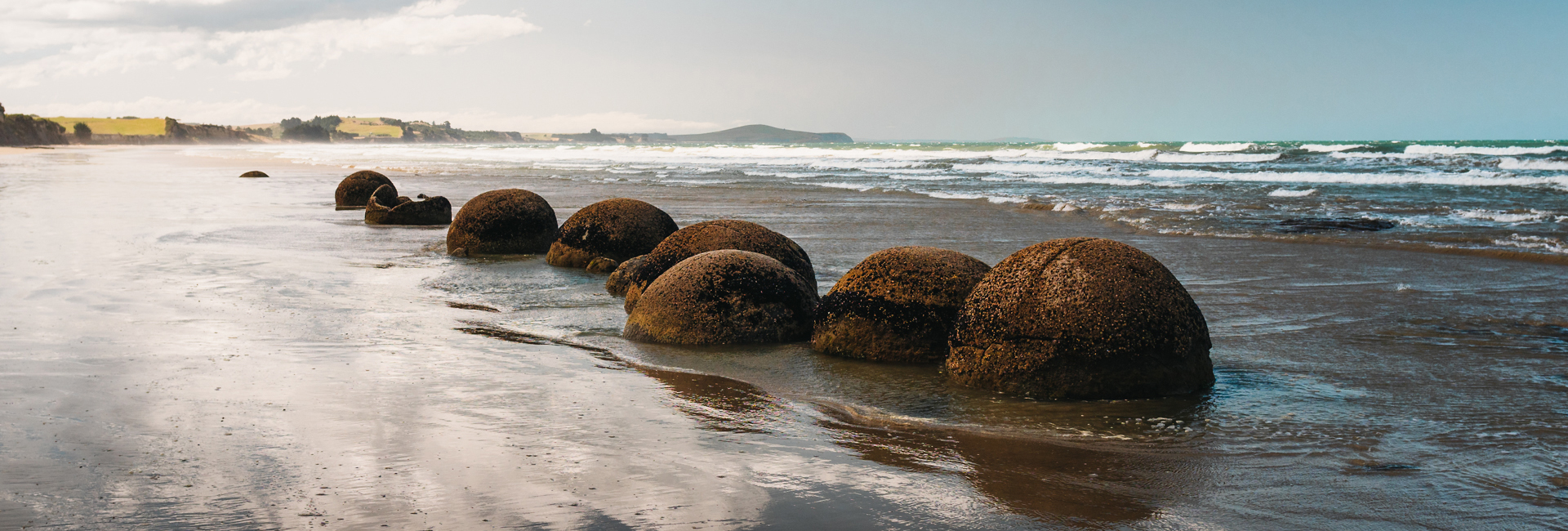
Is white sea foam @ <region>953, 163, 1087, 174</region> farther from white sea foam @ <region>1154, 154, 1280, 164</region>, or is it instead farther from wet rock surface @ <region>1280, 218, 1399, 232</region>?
wet rock surface @ <region>1280, 218, 1399, 232</region>

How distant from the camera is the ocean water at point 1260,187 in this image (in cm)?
1589

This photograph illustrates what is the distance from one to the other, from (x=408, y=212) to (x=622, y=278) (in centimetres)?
950

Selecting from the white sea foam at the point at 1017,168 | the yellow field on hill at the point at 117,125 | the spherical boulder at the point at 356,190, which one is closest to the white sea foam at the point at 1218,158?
the white sea foam at the point at 1017,168

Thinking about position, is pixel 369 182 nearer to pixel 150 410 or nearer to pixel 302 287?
pixel 302 287

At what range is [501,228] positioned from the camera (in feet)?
42.2

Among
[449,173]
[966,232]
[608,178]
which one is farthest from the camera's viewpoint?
[449,173]

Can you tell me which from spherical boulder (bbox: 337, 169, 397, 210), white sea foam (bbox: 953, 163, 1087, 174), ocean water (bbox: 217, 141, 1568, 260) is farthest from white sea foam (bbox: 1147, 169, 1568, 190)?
spherical boulder (bbox: 337, 169, 397, 210)

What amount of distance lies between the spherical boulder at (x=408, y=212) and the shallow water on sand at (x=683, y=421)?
7273 mm

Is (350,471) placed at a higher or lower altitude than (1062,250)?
lower

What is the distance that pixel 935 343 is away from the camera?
6.65 meters

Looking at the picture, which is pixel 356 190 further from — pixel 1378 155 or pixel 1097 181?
pixel 1378 155

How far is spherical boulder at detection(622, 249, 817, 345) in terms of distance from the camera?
7191 millimetres

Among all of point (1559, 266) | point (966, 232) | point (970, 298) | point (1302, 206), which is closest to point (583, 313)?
point (970, 298)

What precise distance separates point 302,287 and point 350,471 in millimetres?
6171
